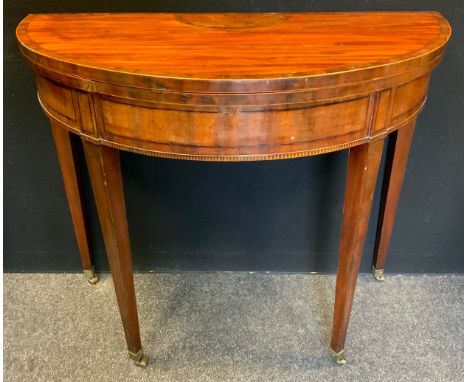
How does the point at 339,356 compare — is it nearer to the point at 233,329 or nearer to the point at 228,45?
the point at 233,329

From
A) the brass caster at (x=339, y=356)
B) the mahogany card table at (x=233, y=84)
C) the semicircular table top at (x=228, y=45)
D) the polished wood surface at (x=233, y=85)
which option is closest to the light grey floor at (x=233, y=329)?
the brass caster at (x=339, y=356)

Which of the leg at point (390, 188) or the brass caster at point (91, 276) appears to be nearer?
the leg at point (390, 188)

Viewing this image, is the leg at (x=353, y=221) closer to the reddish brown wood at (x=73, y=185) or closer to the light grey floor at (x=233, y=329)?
the light grey floor at (x=233, y=329)

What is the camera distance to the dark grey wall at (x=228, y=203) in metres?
1.19

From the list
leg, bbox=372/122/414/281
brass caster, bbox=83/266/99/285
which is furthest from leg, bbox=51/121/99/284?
leg, bbox=372/122/414/281

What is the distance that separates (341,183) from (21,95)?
78 cm

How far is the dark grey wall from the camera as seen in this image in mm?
1189

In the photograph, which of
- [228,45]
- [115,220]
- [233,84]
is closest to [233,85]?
[233,84]

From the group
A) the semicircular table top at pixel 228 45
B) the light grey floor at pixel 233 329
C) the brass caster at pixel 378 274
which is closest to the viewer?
the semicircular table top at pixel 228 45

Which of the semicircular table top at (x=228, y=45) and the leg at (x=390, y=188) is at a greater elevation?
the semicircular table top at (x=228, y=45)

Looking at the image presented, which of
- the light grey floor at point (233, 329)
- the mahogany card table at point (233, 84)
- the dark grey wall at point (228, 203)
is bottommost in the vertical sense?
the light grey floor at point (233, 329)

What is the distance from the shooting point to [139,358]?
116 cm

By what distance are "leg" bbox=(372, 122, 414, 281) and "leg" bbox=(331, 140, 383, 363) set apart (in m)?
0.28

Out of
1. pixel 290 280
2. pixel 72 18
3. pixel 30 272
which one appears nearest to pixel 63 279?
pixel 30 272
